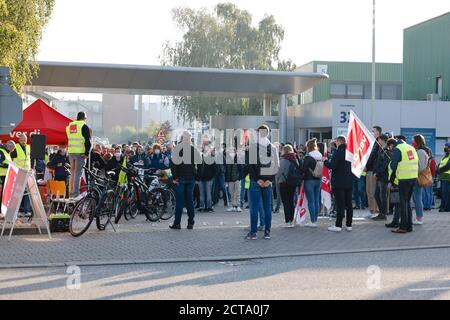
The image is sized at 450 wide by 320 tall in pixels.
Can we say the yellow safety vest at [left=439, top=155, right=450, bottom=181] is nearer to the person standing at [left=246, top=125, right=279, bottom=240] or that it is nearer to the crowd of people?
the crowd of people

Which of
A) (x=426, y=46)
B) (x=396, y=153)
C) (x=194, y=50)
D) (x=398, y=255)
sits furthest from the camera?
(x=194, y=50)

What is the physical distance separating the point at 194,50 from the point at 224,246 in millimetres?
42887

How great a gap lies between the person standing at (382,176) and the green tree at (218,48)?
37.6m


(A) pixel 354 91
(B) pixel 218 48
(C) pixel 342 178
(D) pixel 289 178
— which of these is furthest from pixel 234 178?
(A) pixel 354 91

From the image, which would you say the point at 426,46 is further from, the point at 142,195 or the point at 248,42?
the point at 142,195

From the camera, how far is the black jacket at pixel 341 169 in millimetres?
14039

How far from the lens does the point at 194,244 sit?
12367 mm

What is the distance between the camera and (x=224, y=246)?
481 inches

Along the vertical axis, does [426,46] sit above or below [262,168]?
above

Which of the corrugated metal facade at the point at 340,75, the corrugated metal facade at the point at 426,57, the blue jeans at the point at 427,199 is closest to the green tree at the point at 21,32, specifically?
the blue jeans at the point at 427,199

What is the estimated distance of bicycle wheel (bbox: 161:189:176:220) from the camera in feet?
53.3

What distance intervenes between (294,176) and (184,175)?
2.19 metres
